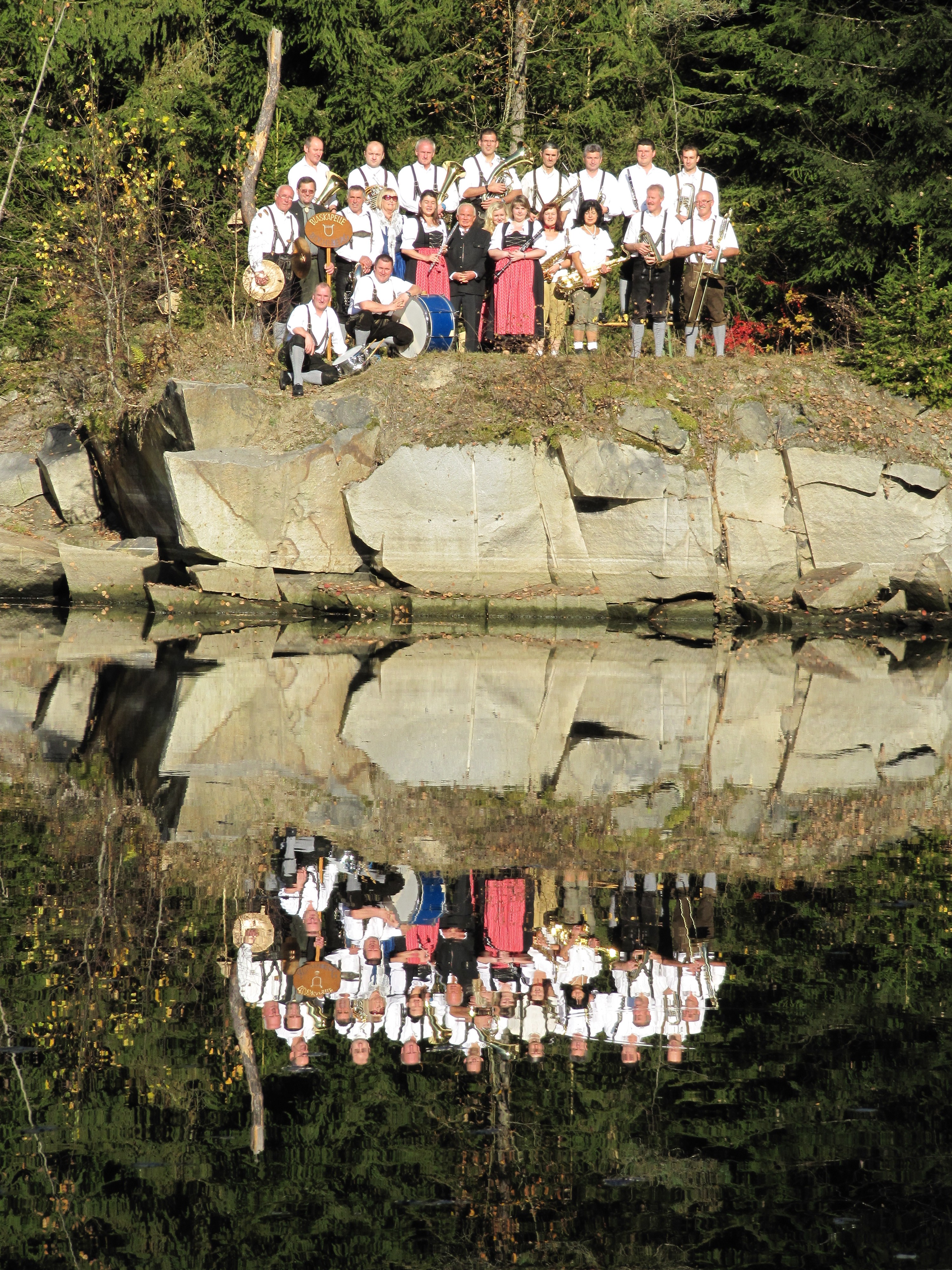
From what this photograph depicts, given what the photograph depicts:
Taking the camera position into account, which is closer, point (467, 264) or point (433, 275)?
point (467, 264)

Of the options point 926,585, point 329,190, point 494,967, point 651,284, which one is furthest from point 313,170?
point 494,967

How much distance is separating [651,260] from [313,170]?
168 inches

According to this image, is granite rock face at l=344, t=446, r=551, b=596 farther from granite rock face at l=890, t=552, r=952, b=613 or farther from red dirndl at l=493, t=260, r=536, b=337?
granite rock face at l=890, t=552, r=952, b=613

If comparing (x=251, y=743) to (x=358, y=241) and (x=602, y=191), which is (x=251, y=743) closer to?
(x=358, y=241)

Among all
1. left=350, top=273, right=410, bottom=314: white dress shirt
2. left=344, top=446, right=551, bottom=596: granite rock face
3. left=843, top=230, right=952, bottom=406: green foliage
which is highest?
left=350, top=273, right=410, bottom=314: white dress shirt

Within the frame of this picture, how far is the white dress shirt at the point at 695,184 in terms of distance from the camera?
18.5m

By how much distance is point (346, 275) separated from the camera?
1845 centimetres

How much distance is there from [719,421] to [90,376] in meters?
9.57

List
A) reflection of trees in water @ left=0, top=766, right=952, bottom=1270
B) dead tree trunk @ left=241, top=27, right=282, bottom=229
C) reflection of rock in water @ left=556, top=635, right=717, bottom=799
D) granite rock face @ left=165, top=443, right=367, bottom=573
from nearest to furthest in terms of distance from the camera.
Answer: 1. reflection of trees in water @ left=0, top=766, right=952, bottom=1270
2. reflection of rock in water @ left=556, top=635, right=717, bottom=799
3. granite rock face @ left=165, top=443, right=367, bottom=573
4. dead tree trunk @ left=241, top=27, right=282, bottom=229

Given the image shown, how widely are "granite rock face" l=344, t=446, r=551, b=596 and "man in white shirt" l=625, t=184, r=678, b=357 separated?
7.60 feet

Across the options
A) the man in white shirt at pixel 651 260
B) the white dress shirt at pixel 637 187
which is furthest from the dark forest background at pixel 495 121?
the white dress shirt at pixel 637 187

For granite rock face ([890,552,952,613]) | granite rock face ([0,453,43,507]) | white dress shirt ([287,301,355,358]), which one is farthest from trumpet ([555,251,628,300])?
granite rock face ([0,453,43,507])

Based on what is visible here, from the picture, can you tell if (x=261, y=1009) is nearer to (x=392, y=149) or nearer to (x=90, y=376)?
(x=90, y=376)

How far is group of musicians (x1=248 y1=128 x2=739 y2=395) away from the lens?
59.7ft
